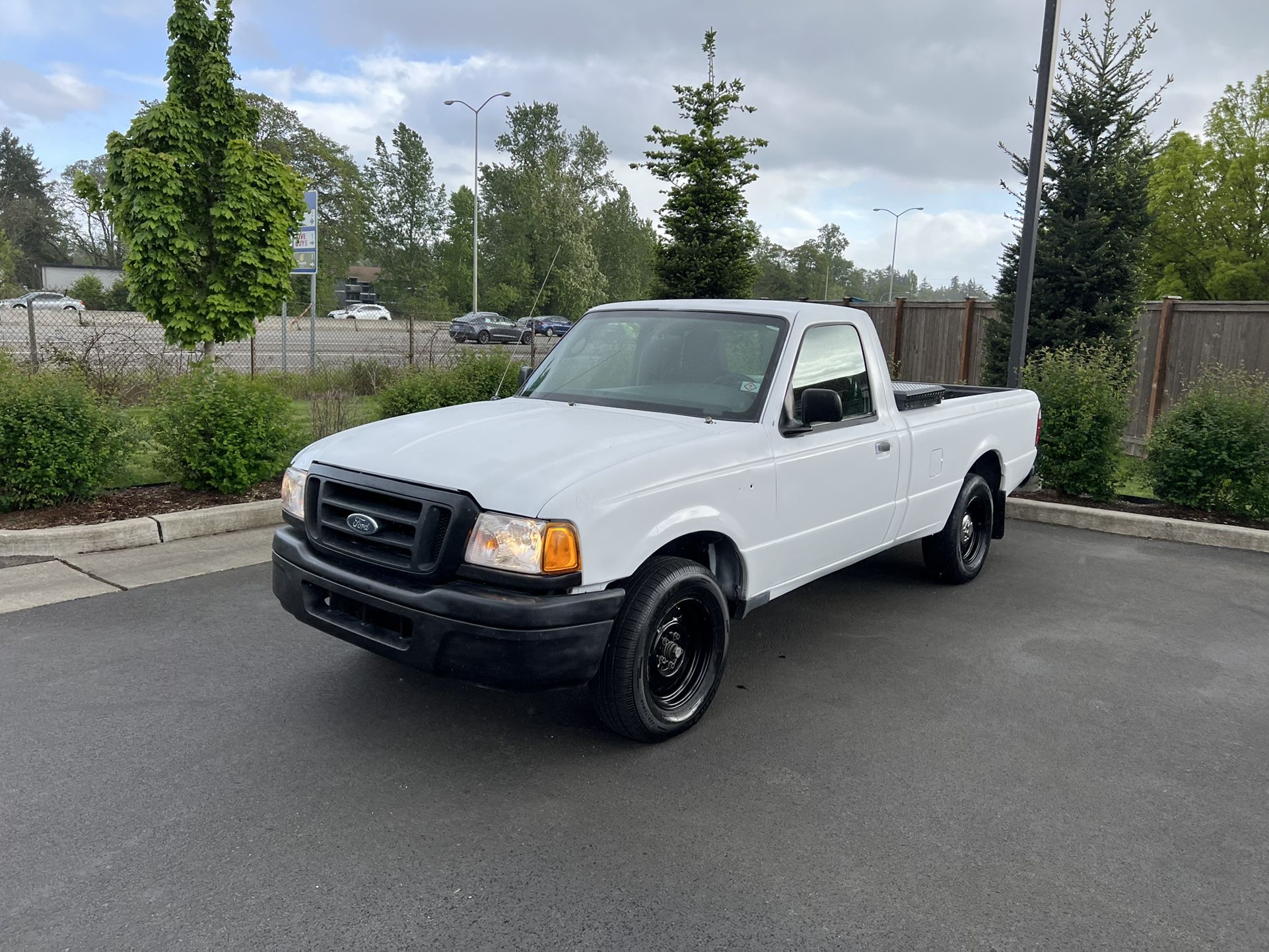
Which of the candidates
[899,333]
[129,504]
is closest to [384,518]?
[129,504]

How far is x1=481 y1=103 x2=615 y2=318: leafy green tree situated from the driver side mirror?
45.0 m

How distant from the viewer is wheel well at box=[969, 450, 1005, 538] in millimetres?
6762

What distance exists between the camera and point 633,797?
3559 mm

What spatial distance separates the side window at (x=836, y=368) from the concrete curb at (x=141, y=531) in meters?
3.90

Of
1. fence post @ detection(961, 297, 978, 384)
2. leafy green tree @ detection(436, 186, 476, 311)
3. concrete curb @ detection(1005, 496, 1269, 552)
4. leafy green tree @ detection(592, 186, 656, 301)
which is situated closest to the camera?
concrete curb @ detection(1005, 496, 1269, 552)

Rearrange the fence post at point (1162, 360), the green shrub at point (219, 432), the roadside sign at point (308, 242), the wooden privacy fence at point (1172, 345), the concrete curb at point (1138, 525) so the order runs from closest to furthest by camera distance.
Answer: the green shrub at point (219, 432) < the concrete curb at point (1138, 525) < the wooden privacy fence at point (1172, 345) < the roadside sign at point (308, 242) < the fence post at point (1162, 360)

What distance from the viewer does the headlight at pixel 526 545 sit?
3.46m

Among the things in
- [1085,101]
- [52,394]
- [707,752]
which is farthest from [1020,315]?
[52,394]

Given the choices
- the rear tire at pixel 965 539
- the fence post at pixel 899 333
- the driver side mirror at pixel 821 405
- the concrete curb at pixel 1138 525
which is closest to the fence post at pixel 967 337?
the fence post at pixel 899 333

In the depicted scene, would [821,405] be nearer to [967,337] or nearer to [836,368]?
[836,368]

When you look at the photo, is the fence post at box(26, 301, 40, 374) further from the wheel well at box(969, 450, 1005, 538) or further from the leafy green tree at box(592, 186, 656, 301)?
the leafy green tree at box(592, 186, 656, 301)

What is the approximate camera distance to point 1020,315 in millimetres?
9828

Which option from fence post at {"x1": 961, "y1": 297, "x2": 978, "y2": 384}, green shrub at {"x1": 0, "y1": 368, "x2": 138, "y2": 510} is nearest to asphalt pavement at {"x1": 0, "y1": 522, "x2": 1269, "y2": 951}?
green shrub at {"x1": 0, "y1": 368, "x2": 138, "y2": 510}

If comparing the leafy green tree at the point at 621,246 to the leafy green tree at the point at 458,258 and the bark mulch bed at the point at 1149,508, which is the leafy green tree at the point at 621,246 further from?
the bark mulch bed at the point at 1149,508
